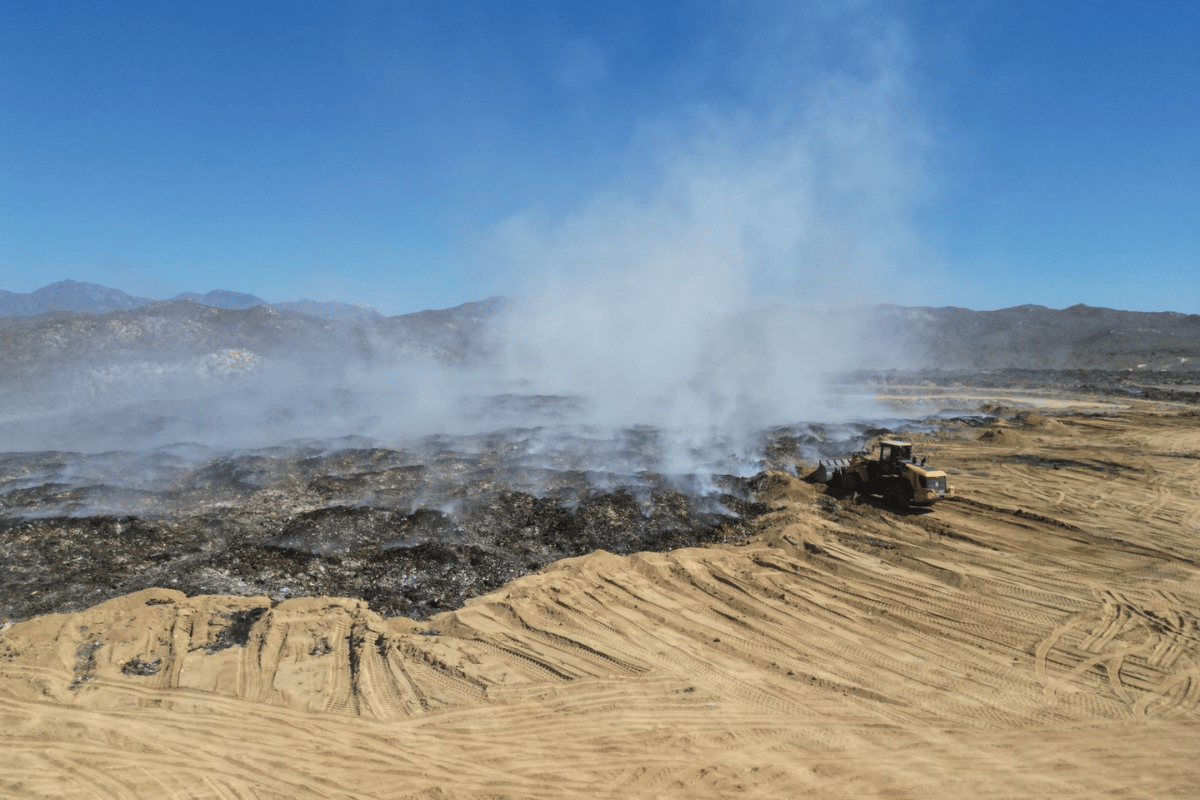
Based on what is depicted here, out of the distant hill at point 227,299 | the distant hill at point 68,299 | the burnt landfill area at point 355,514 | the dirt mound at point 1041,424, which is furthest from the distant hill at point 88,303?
the dirt mound at point 1041,424

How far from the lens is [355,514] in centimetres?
1177

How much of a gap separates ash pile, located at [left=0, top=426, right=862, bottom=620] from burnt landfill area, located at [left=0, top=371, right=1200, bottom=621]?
40 millimetres

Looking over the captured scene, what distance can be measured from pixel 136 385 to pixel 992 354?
235 ft

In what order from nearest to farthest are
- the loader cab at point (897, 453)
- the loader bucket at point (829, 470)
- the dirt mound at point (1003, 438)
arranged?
the loader cab at point (897, 453), the loader bucket at point (829, 470), the dirt mound at point (1003, 438)

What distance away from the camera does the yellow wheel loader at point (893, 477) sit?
12.1 meters

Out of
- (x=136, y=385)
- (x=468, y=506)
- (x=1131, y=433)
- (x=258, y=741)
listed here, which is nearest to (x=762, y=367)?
(x=1131, y=433)

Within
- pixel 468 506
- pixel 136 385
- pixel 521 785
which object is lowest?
pixel 521 785

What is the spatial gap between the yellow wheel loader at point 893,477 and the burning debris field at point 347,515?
220 cm

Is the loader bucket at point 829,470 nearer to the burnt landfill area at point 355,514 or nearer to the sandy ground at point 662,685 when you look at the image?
the burnt landfill area at point 355,514

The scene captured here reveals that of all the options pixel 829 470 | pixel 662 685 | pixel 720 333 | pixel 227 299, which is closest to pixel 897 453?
pixel 829 470

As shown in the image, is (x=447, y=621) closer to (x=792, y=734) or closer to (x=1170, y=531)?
(x=792, y=734)

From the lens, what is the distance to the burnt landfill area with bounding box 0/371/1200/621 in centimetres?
924

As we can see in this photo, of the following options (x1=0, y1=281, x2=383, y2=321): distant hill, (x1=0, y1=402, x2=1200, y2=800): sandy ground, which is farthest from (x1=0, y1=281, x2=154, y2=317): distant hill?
(x1=0, y1=402, x2=1200, y2=800): sandy ground

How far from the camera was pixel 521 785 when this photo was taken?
5129 millimetres
